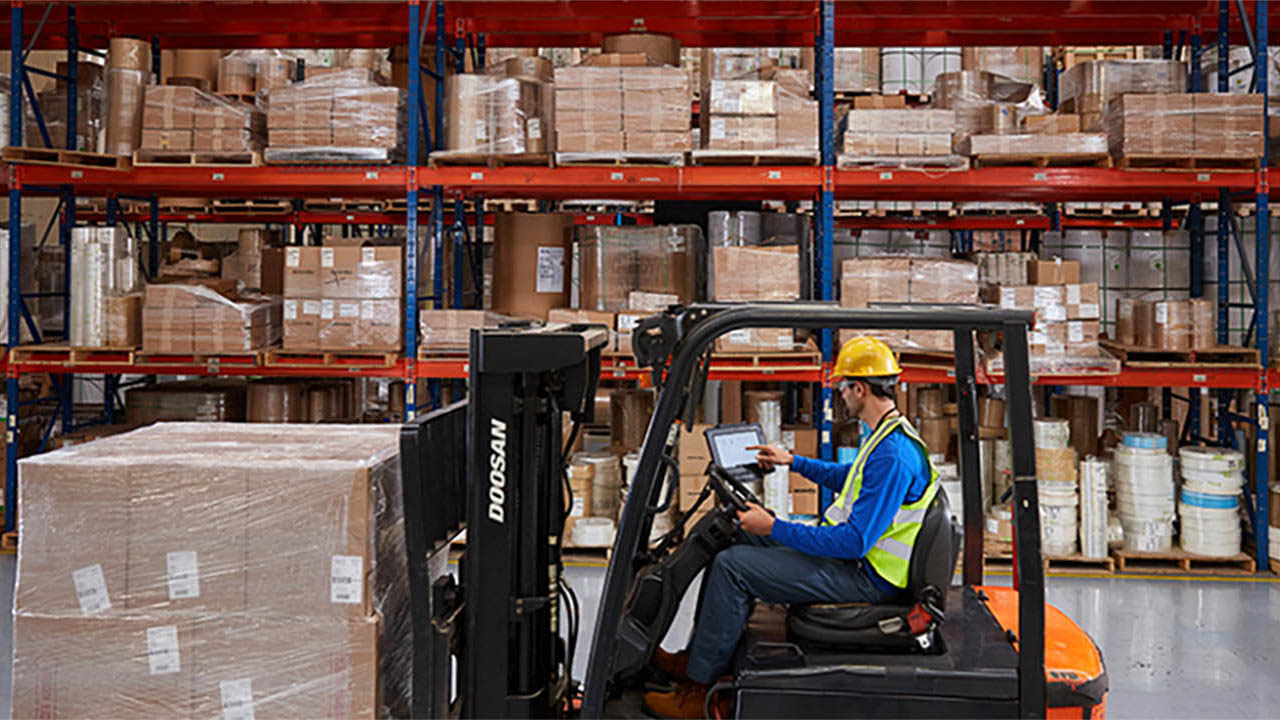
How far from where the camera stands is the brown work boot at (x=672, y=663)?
3434mm

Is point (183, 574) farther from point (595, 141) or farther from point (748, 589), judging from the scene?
point (595, 141)

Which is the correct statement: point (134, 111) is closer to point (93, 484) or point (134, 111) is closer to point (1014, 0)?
point (93, 484)

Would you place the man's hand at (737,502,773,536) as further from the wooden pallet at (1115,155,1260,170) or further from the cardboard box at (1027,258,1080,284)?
the wooden pallet at (1115,155,1260,170)

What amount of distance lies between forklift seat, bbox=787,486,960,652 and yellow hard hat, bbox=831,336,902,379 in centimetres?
49

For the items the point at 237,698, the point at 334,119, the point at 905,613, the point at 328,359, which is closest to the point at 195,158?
the point at 334,119

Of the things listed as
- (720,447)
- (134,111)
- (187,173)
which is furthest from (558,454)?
(134,111)

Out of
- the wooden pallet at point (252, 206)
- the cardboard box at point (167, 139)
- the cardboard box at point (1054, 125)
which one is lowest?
the wooden pallet at point (252, 206)

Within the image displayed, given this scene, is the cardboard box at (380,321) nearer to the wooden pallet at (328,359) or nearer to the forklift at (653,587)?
the wooden pallet at (328,359)

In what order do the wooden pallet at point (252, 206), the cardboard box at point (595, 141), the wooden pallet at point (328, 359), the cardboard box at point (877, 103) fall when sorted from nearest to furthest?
the cardboard box at point (595, 141) → the wooden pallet at point (328, 359) → the cardboard box at point (877, 103) → the wooden pallet at point (252, 206)

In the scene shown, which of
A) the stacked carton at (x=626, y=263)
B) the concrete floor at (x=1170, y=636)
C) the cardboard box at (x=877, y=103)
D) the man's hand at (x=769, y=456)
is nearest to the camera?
the man's hand at (x=769, y=456)

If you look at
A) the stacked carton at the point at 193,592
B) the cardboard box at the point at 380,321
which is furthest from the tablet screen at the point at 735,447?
the cardboard box at the point at 380,321

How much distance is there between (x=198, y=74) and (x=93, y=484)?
8176 mm

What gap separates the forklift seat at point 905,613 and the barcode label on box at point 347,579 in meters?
1.35

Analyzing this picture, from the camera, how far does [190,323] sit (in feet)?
26.1
